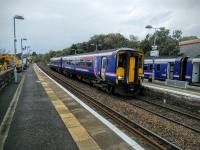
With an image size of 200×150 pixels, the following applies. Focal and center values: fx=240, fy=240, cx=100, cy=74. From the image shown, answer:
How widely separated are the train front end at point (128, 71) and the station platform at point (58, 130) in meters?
4.60

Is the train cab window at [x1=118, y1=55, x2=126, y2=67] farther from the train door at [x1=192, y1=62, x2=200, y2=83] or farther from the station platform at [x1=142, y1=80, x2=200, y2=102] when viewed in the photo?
the train door at [x1=192, y1=62, x2=200, y2=83]

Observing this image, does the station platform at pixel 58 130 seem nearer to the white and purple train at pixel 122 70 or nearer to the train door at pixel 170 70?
the white and purple train at pixel 122 70

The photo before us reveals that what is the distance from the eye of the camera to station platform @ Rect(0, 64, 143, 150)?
7422 mm

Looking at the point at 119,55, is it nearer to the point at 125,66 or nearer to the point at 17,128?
the point at 125,66

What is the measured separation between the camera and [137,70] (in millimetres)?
17125

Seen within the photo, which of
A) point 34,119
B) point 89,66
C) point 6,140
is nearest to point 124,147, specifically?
point 6,140

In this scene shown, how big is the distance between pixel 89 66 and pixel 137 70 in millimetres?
6719

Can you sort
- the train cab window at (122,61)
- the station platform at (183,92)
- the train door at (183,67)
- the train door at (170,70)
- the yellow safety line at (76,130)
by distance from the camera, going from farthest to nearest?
the train door at (170,70) < the train door at (183,67) < the train cab window at (122,61) < the station platform at (183,92) < the yellow safety line at (76,130)

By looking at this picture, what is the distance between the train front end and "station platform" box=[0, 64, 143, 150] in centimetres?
460

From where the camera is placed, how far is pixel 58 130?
879 centimetres

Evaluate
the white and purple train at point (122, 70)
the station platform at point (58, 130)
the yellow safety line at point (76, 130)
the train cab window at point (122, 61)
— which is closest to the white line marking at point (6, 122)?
the station platform at point (58, 130)

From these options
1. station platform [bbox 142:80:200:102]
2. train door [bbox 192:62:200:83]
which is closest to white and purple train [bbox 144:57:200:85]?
train door [bbox 192:62:200:83]

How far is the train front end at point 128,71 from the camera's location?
16.5m

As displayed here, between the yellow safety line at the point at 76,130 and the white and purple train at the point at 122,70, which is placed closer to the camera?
the yellow safety line at the point at 76,130
